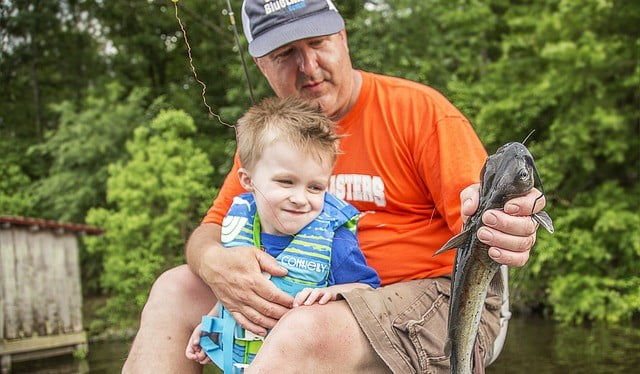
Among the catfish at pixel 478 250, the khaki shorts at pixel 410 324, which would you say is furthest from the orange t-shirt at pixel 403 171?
the catfish at pixel 478 250

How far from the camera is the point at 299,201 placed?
2303 millimetres

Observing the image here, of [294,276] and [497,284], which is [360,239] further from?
[497,284]

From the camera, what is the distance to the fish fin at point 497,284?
7.64 feet

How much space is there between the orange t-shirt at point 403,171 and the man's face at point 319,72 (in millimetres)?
79

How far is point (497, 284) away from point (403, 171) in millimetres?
567

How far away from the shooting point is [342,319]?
2.12 m

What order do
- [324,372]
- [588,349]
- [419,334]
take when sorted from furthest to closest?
[588,349]
[419,334]
[324,372]

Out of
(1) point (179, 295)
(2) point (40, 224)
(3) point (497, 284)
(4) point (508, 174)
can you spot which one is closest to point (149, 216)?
(2) point (40, 224)

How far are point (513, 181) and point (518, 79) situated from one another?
9161mm

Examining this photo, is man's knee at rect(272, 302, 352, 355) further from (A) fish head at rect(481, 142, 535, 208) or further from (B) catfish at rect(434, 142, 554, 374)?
(A) fish head at rect(481, 142, 535, 208)

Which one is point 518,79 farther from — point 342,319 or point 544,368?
point 342,319

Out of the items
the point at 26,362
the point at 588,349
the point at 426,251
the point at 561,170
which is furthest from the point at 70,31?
the point at 426,251

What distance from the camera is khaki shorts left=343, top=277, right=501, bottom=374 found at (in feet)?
7.06

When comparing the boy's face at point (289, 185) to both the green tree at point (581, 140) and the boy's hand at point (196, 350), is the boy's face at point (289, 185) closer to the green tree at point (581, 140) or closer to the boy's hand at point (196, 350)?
the boy's hand at point (196, 350)
